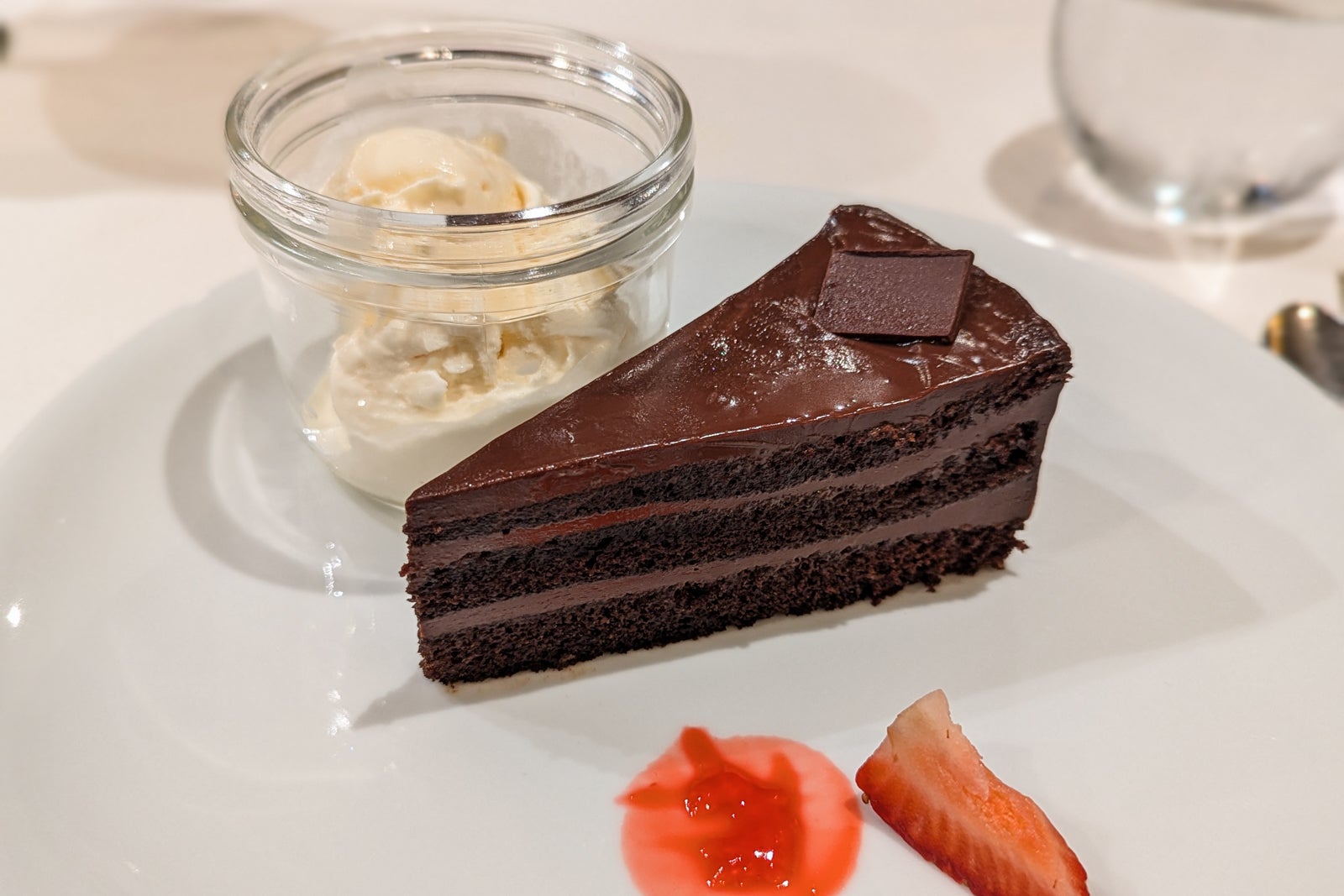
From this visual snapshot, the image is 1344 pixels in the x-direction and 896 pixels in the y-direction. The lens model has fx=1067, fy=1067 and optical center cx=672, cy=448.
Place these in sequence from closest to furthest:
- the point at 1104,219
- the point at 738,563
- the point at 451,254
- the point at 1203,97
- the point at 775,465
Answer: the point at 451,254 → the point at 775,465 → the point at 738,563 → the point at 1203,97 → the point at 1104,219

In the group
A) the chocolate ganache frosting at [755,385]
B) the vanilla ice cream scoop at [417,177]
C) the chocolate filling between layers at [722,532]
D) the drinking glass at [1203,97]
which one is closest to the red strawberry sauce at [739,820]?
the chocolate filling between layers at [722,532]

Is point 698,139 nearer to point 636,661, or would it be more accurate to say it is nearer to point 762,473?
point 762,473

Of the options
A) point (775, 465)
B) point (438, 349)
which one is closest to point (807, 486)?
point (775, 465)

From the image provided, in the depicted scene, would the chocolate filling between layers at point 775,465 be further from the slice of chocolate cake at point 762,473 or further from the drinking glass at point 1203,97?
the drinking glass at point 1203,97

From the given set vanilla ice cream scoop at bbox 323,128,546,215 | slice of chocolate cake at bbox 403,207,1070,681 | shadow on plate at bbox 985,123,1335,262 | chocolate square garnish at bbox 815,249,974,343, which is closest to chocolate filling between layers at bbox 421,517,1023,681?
slice of chocolate cake at bbox 403,207,1070,681

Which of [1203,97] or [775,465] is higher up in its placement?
[1203,97]

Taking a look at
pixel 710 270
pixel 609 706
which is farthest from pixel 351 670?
pixel 710 270

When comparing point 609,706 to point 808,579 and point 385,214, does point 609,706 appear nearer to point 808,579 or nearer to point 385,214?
point 808,579

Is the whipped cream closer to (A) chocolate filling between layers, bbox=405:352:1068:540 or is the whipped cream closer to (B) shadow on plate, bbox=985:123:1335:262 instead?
(A) chocolate filling between layers, bbox=405:352:1068:540
